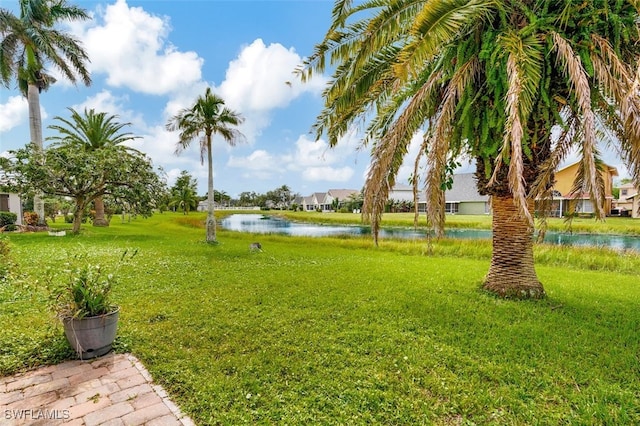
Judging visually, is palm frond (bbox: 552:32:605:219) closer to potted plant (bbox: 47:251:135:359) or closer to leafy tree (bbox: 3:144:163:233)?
potted plant (bbox: 47:251:135:359)

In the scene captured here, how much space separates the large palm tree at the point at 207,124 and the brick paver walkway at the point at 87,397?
37.0 feet

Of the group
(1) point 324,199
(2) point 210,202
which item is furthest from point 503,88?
(1) point 324,199

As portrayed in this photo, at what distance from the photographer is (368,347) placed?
150 inches

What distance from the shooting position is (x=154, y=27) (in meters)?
9.39

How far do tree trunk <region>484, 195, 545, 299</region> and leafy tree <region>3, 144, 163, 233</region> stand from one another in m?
15.8

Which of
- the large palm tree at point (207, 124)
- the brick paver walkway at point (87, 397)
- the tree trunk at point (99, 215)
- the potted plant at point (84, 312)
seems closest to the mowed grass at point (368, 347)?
the brick paver walkway at point (87, 397)

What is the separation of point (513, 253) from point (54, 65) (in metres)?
23.3

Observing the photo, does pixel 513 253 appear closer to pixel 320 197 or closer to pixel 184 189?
pixel 184 189

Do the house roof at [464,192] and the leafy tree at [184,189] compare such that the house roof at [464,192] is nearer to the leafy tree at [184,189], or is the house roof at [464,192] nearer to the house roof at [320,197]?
the house roof at [320,197]

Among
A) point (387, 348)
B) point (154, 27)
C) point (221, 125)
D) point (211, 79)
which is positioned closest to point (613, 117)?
point (387, 348)

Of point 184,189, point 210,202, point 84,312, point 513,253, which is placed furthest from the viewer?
point 184,189

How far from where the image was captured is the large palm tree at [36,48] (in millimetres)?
15617

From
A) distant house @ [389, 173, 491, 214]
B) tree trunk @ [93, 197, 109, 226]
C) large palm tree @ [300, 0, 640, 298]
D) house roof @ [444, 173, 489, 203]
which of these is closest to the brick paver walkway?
large palm tree @ [300, 0, 640, 298]

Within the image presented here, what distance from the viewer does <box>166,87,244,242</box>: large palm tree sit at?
13.1m
